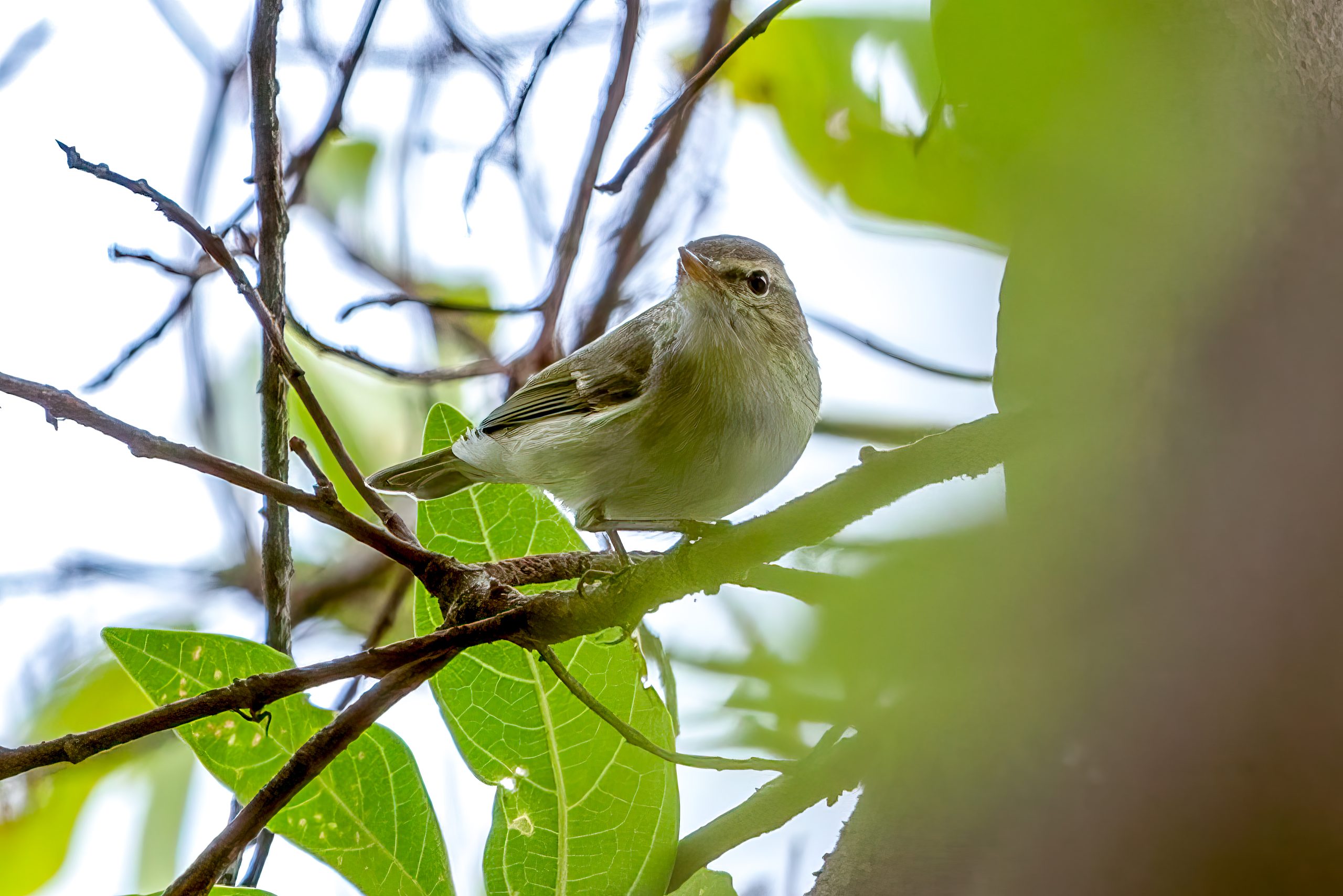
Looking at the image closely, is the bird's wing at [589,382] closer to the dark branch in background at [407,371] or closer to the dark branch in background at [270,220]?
the dark branch in background at [407,371]

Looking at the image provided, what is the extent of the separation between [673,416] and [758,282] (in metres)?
0.63

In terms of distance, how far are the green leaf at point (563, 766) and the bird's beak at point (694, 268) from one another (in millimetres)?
1205

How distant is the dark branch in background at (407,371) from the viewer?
2600mm

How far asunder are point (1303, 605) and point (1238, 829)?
10 cm

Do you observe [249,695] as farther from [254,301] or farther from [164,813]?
[164,813]

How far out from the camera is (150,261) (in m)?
2.02

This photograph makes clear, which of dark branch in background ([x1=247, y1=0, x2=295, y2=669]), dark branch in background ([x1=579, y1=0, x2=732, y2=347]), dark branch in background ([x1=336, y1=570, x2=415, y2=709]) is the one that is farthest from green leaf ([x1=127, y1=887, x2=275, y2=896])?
dark branch in background ([x1=579, y1=0, x2=732, y2=347])

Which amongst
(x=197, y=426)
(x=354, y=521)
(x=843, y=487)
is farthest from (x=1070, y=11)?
(x=197, y=426)

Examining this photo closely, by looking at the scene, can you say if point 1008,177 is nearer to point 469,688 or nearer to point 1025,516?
point 1025,516

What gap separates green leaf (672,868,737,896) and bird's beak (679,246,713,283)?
1606 millimetres

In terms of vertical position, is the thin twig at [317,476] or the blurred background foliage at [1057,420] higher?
the thin twig at [317,476]

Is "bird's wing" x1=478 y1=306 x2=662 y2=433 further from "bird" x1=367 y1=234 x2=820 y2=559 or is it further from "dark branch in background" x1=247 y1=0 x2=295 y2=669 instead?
"dark branch in background" x1=247 y1=0 x2=295 y2=669

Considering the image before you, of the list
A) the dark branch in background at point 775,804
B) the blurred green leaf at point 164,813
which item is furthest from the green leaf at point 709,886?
the blurred green leaf at point 164,813

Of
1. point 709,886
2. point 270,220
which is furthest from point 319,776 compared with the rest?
point 270,220
